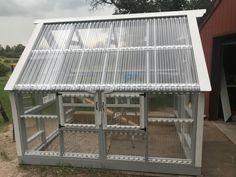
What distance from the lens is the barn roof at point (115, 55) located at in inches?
151

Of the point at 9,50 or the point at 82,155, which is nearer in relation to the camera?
the point at 82,155

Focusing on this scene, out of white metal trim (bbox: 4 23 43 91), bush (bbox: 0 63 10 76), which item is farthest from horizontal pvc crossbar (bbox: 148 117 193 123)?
bush (bbox: 0 63 10 76)

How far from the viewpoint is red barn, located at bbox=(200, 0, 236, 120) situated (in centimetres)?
631

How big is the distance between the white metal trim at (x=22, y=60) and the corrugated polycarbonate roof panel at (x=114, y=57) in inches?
2.8

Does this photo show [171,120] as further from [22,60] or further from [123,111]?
[22,60]

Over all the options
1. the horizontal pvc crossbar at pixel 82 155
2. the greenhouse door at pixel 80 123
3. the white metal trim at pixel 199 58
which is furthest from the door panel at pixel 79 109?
the white metal trim at pixel 199 58

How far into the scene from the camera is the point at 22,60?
440cm

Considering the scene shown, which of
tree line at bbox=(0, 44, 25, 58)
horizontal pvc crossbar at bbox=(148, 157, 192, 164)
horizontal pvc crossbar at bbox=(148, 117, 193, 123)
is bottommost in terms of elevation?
horizontal pvc crossbar at bbox=(148, 157, 192, 164)

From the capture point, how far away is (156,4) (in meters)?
17.8

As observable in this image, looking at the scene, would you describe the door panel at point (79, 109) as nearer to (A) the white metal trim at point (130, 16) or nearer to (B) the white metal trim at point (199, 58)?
(B) the white metal trim at point (199, 58)

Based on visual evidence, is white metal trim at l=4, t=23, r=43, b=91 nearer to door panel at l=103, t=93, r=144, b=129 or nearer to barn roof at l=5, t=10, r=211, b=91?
barn roof at l=5, t=10, r=211, b=91

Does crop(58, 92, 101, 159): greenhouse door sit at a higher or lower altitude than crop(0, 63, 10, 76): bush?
lower

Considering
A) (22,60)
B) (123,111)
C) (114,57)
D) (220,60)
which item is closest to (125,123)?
(123,111)

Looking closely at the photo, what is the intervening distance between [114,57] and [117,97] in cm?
74
